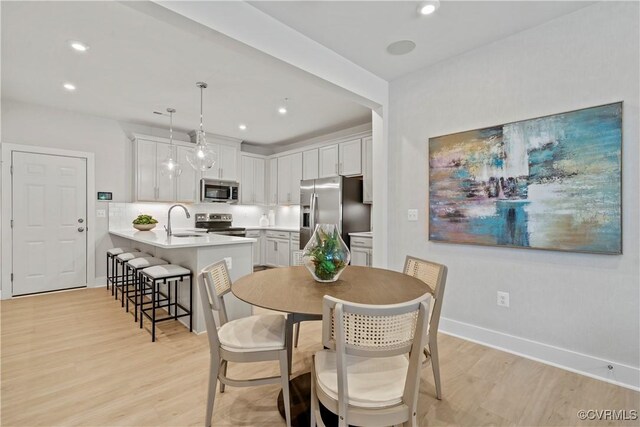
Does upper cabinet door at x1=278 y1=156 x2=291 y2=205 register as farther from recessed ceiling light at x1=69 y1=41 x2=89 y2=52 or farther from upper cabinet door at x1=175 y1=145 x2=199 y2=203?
recessed ceiling light at x1=69 y1=41 x2=89 y2=52

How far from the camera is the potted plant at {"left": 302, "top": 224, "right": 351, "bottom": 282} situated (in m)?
1.77

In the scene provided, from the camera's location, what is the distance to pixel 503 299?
257 cm

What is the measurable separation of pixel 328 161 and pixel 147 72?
112 inches

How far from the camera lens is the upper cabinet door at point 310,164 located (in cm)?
535

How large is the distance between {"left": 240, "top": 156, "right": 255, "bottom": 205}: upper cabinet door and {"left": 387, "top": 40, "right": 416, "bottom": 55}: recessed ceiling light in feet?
13.3

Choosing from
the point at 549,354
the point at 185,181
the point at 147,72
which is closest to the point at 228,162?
the point at 185,181

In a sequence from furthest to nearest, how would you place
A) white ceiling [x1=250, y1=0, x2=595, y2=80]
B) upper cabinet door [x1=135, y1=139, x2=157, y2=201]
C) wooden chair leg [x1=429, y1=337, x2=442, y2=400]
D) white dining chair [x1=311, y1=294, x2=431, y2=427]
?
upper cabinet door [x1=135, y1=139, x2=157, y2=201]
white ceiling [x1=250, y1=0, x2=595, y2=80]
wooden chair leg [x1=429, y1=337, x2=442, y2=400]
white dining chair [x1=311, y1=294, x2=431, y2=427]

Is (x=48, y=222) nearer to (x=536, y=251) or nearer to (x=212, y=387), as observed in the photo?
(x=212, y=387)

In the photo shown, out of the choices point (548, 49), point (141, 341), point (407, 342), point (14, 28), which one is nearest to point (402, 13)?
point (548, 49)

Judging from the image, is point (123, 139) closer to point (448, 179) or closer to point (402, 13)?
point (402, 13)

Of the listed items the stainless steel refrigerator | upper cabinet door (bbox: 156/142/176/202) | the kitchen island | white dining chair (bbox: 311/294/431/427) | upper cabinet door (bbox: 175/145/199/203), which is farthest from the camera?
upper cabinet door (bbox: 175/145/199/203)

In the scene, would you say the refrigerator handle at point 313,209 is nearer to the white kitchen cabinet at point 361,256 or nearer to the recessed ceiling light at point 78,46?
the white kitchen cabinet at point 361,256

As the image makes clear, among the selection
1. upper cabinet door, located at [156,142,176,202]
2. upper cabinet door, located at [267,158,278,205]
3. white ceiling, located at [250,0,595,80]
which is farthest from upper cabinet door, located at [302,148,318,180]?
white ceiling, located at [250,0,595,80]

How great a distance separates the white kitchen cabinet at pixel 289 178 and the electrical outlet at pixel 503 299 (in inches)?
151
